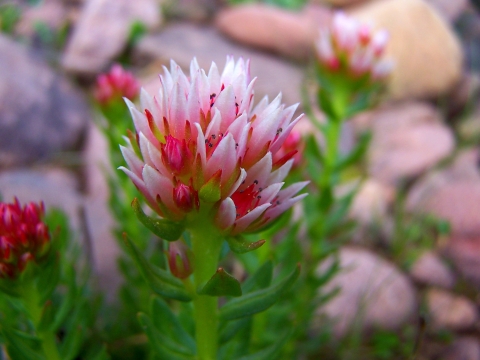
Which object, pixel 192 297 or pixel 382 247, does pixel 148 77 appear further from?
pixel 192 297

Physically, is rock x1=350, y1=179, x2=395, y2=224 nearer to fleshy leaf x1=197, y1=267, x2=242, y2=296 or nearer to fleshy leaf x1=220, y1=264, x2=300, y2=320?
fleshy leaf x1=220, y1=264, x2=300, y2=320

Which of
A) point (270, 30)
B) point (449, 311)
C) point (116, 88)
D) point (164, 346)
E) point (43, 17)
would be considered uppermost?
point (43, 17)

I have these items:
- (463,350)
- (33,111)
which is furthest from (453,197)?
(33,111)

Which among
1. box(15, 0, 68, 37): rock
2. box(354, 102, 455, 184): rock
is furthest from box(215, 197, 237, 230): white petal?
box(15, 0, 68, 37): rock

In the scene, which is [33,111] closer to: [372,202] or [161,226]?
[372,202]

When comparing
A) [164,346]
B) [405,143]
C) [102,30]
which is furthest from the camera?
[102,30]

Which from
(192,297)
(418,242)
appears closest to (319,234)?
(192,297)

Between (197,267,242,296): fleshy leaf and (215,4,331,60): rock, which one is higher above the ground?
(215,4,331,60): rock
